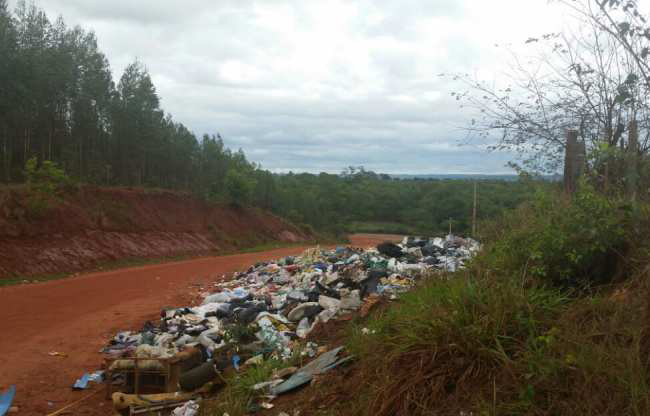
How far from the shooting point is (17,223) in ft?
65.9

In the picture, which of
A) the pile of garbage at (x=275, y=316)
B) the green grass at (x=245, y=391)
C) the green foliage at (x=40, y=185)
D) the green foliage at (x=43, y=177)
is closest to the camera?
the green grass at (x=245, y=391)

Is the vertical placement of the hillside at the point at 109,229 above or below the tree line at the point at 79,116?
below

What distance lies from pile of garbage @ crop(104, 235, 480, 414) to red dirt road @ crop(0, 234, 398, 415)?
22.3 inches

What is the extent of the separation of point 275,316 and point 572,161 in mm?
4579

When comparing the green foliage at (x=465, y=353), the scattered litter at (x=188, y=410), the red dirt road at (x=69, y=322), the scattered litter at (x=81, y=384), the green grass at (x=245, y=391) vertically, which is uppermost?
the green foliage at (x=465, y=353)

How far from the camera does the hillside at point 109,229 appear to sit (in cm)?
1944

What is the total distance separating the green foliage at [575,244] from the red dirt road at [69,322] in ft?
15.4

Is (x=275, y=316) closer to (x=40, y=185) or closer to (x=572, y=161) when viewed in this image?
(x=572, y=161)

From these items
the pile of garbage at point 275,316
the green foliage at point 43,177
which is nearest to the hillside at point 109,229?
the green foliage at point 43,177

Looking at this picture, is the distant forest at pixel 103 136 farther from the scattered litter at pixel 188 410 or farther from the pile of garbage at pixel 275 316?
the scattered litter at pixel 188 410

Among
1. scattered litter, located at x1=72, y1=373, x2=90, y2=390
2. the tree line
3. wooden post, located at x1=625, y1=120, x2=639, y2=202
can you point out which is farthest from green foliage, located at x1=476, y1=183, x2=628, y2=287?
the tree line

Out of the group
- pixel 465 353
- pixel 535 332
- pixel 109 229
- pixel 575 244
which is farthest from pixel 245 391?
pixel 109 229

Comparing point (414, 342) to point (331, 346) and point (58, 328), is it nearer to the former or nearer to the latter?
point (331, 346)

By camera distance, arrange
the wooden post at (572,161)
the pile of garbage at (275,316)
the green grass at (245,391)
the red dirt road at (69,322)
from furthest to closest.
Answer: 1. the red dirt road at (69,322)
2. the pile of garbage at (275,316)
3. the wooden post at (572,161)
4. the green grass at (245,391)
